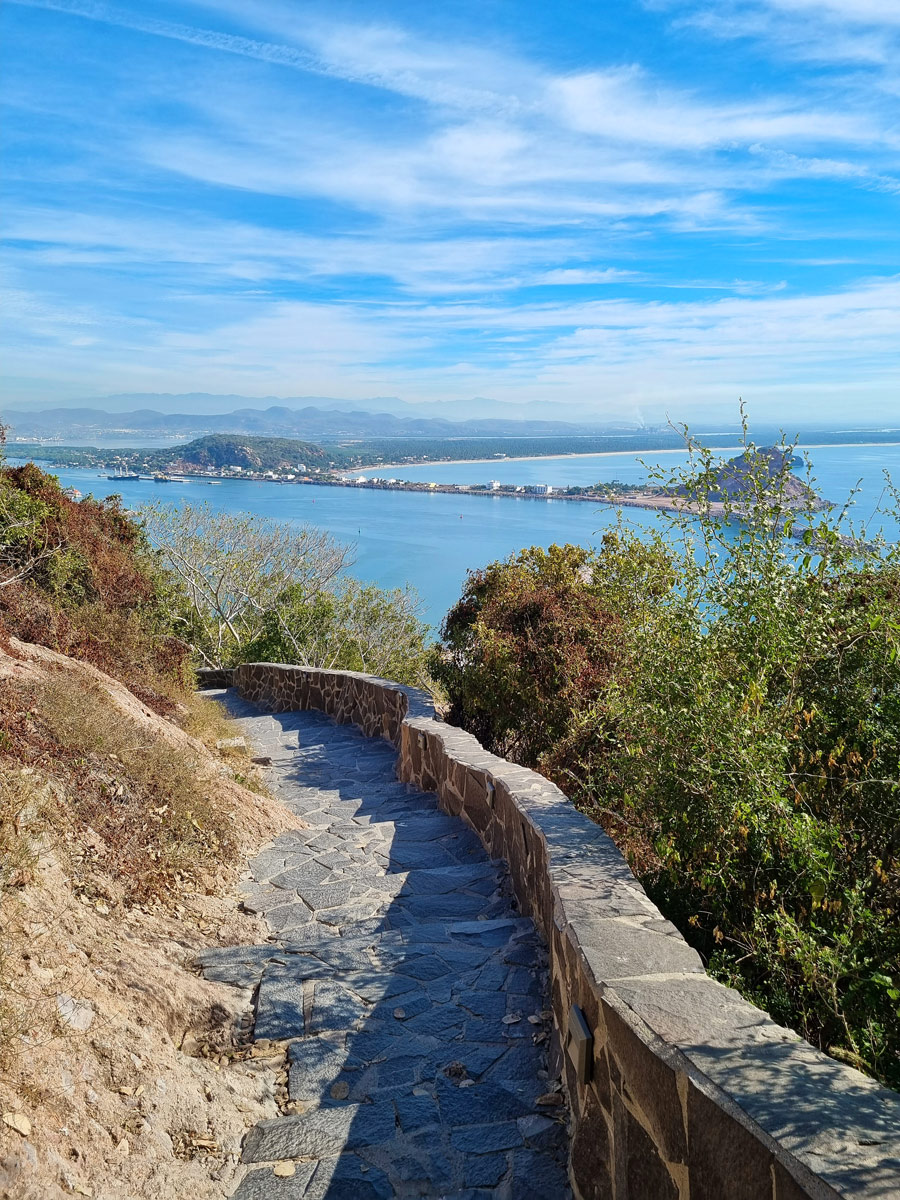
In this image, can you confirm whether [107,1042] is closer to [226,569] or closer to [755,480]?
[755,480]

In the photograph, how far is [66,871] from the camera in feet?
12.9

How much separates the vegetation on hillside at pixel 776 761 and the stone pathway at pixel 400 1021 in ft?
2.69

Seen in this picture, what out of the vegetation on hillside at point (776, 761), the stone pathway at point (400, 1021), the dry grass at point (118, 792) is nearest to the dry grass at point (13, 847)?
the dry grass at point (118, 792)

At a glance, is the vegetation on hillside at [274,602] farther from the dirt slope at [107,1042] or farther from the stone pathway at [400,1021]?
the dirt slope at [107,1042]

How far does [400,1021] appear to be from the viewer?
3.64m

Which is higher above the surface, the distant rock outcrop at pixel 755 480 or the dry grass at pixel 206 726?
the distant rock outcrop at pixel 755 480

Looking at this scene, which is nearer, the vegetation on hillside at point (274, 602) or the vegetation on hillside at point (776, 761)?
the vegetation on hillside at point (776, 761)

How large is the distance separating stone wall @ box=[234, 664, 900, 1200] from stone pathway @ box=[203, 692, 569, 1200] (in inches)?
8.1

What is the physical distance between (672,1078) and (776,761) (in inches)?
59.4

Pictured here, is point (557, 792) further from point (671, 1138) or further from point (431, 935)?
point (671, 1138)

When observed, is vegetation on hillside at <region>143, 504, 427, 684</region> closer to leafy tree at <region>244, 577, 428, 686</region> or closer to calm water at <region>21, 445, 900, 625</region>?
leafy tree at <region>244, 577, 428, 686</region>

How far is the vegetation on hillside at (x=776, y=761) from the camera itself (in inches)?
112

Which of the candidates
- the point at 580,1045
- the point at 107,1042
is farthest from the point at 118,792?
the point at 580,1045

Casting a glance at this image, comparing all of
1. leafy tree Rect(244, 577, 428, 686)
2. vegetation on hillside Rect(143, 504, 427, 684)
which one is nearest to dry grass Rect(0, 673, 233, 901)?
leafy tree Rect(244, 577, 428, 686)
